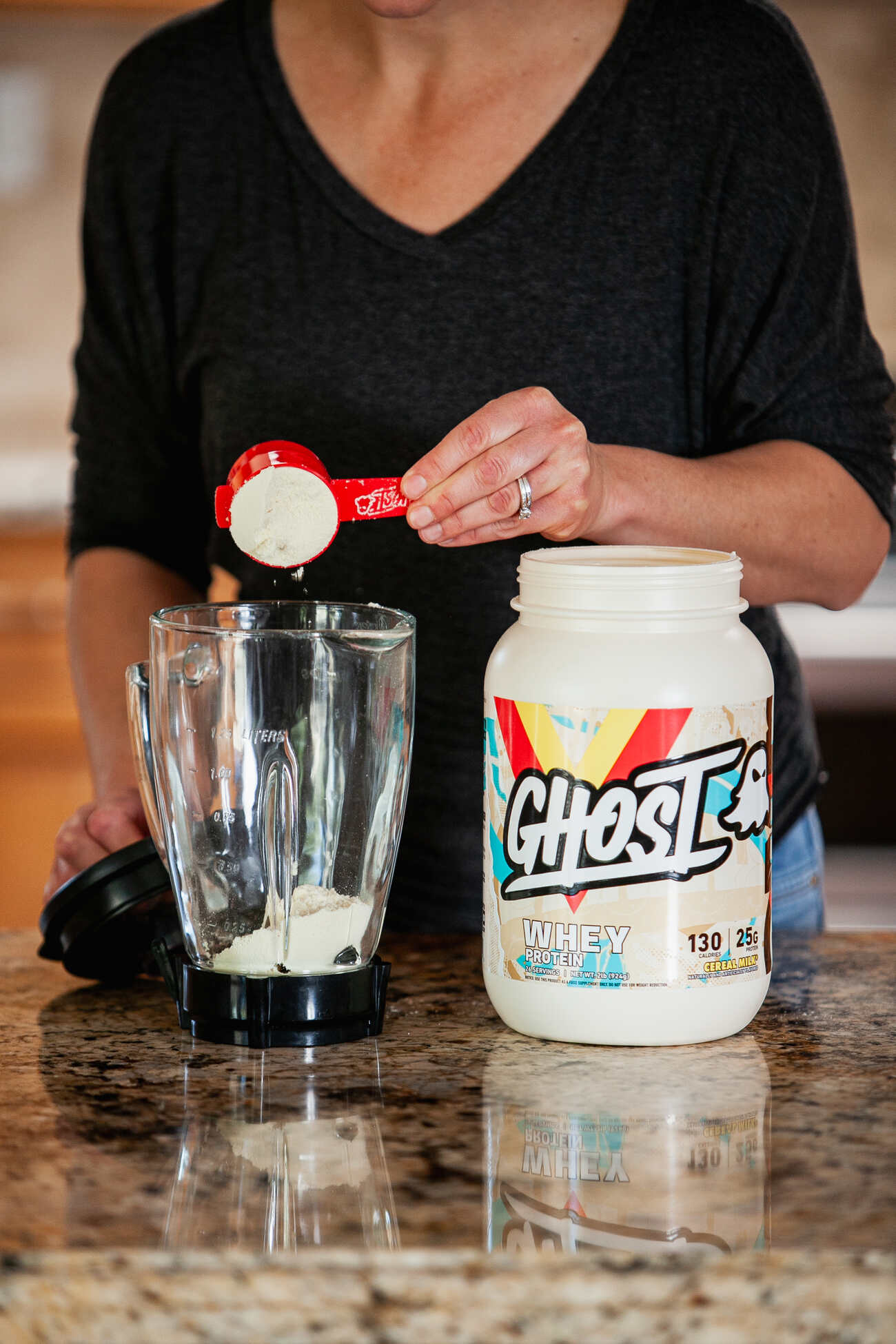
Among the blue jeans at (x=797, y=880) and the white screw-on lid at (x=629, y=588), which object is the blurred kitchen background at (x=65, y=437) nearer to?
the blue jeans at (x=797, y=880)

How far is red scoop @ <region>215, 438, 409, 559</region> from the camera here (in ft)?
2.25

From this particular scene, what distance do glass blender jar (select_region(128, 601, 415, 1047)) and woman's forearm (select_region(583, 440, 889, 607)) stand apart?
16 centimetres

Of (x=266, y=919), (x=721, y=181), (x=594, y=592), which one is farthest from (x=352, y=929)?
(x=721, y=181)

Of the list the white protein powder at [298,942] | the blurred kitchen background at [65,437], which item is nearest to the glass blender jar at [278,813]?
the white protein powder at [298,942]

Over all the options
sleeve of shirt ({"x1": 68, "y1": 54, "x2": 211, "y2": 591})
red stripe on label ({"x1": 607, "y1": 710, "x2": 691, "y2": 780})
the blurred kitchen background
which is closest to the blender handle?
red stripe on label ({"x1": 607, "y1": 710, "x2": 691, "y2": 780})

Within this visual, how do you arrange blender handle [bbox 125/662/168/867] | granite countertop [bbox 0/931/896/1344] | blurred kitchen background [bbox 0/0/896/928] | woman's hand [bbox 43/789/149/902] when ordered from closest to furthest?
granite countertop [bbox 0/931/896/1344] → blender handle [bbox 125/662/168/867] → woman's hand [bbox 43/789/149/902] → blurred kitchen background [bbox 0/0/896/928]

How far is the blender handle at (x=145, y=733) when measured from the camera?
0.72 m

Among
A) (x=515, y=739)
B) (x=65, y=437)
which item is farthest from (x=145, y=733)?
(x=65, y=437)

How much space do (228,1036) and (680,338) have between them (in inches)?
21.5

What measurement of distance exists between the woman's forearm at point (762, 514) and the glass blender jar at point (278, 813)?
161 millimetres

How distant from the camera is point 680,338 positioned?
95cm

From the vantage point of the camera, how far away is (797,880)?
1.00 m

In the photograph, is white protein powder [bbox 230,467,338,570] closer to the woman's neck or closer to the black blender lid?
the black blender lid

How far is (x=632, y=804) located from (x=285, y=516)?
0.23 m
